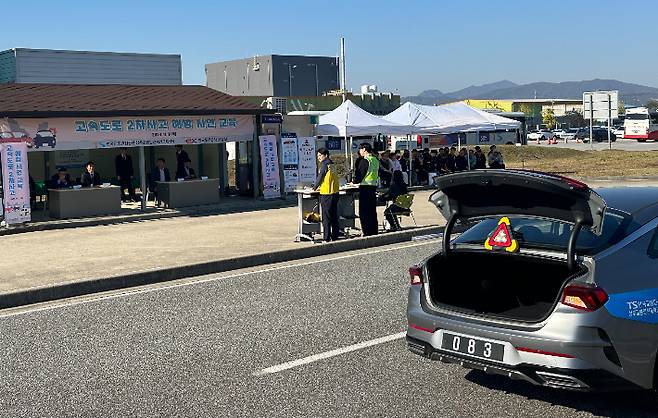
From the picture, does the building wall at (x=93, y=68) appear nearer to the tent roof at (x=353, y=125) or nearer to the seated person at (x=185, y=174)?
the tent roof at (x=353, y=125)


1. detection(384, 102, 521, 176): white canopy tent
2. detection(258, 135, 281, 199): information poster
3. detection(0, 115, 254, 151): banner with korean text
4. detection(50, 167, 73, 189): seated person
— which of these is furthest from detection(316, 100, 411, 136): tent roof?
detection(50, 167, 73, 189): seated person

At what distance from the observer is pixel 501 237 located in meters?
6.00

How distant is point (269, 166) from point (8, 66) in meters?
11.8

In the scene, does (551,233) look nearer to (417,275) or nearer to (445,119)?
(417,275)

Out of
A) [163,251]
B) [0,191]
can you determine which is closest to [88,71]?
[0,191]

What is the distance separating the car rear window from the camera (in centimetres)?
573

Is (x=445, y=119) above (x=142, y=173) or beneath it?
above

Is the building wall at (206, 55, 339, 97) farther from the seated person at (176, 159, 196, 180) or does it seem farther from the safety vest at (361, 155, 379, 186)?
the safety vest at (361, 155, 379, 186)

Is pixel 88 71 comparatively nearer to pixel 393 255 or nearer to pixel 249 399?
pixel 393 255

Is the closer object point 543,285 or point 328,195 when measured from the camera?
point 543,285

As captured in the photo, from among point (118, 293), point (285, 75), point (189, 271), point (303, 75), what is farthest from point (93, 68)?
point (303, 75)

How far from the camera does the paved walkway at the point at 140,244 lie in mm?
12591

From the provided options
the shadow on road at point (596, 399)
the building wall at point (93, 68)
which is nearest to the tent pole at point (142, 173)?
the building wall at point (93, 68)

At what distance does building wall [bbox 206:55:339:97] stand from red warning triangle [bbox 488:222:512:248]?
315ft
